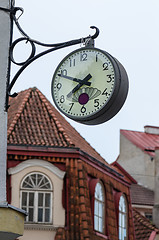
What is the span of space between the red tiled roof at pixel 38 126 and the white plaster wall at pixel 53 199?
968mm

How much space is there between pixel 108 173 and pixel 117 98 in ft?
59.8

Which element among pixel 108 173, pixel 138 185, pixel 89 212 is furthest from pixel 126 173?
pixel 89 212

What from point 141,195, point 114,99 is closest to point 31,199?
point 141,195

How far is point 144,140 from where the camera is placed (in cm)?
4125

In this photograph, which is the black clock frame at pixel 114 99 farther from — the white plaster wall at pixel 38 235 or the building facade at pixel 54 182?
the white plaster wall at pixel 38 235

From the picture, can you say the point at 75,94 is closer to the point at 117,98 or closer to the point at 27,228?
the point at 117,98

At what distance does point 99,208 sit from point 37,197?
2677mm

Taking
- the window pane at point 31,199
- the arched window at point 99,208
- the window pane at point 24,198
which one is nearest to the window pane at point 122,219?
the arched window at point 99,208

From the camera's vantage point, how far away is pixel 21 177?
23.4m

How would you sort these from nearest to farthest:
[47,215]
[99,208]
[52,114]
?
[47,215], [99,208], [52,114]

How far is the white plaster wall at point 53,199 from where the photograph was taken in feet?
76.1

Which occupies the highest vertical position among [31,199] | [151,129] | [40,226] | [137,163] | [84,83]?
[151,129]

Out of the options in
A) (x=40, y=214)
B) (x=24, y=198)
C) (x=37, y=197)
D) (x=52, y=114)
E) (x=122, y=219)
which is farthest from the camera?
(x=122, y=219)

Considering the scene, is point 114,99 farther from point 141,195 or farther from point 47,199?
point 141,195
